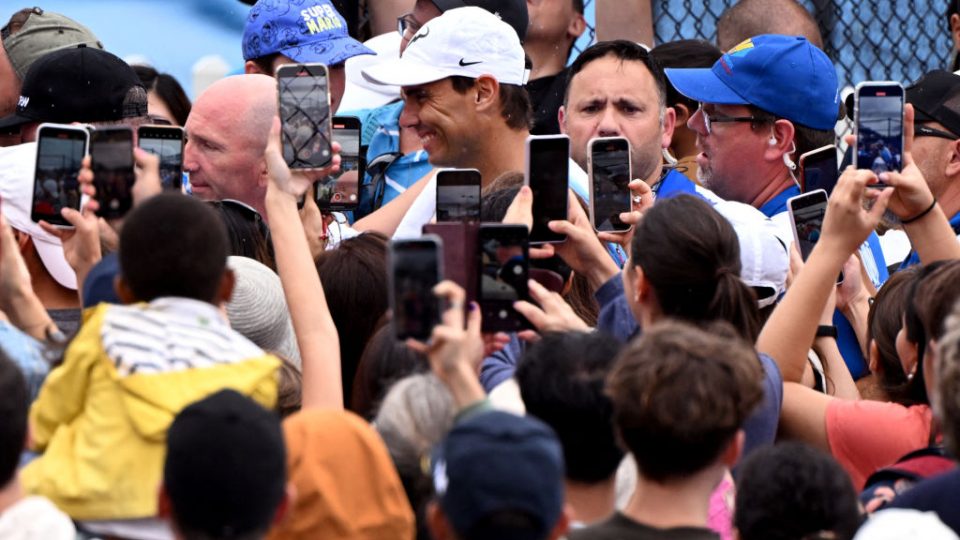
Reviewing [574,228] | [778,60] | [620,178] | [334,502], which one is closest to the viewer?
[334,502]

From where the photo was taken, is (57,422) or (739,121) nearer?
(57,422)

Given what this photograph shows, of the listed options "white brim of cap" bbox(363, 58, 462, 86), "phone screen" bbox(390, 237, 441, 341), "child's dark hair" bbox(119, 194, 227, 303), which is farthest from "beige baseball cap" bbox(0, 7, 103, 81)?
"phone screen" bbox(390, 237, 441, 341)

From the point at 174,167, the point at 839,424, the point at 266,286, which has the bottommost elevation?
the point at 839,424

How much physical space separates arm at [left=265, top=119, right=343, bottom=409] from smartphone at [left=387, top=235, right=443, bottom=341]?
546 mm

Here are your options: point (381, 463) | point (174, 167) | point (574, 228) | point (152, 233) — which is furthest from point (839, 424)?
point (174, 167)

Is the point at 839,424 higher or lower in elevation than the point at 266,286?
lower

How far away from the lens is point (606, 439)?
2977mm

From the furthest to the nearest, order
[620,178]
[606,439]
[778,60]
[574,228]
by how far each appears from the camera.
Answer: [778,60] < [620,178] < [574,228] < [606,439]

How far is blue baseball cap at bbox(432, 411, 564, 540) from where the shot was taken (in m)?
2.45

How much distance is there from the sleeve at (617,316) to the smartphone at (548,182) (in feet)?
0.64

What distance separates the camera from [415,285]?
9.73 feet

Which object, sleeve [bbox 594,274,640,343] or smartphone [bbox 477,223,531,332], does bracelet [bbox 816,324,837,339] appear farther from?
smartphone [bbox 477,223,531,332]

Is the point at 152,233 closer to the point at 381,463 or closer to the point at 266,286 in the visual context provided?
the point at 381,463

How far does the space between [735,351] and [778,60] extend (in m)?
2.62
